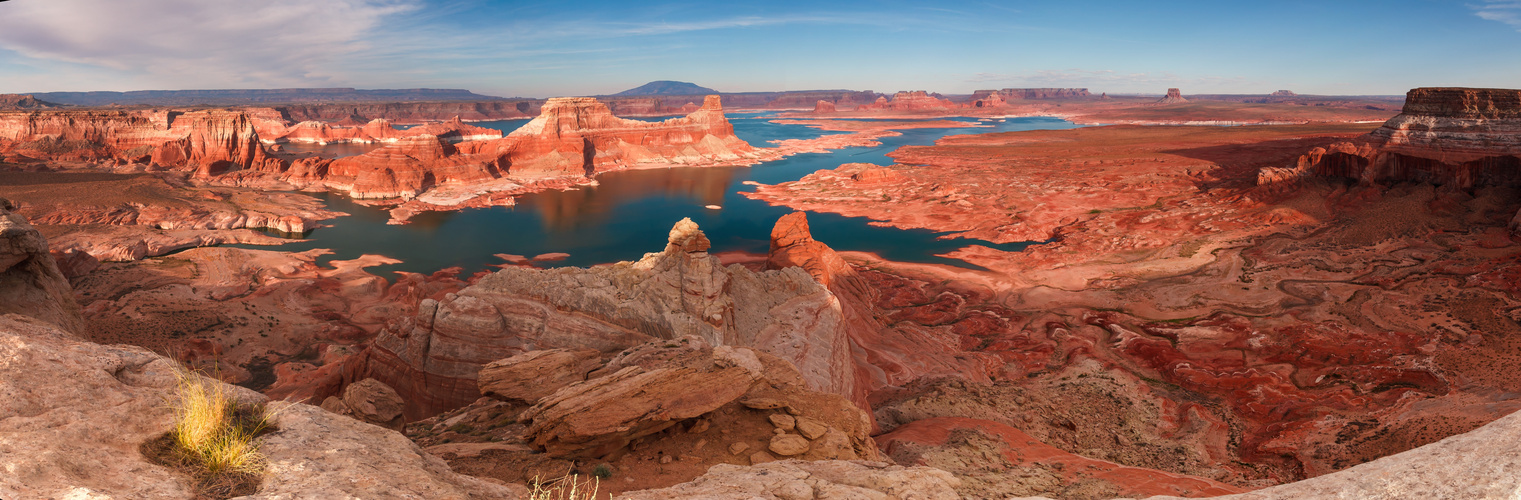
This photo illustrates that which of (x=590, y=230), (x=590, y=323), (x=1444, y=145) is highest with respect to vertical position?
(x=1444, y=145)

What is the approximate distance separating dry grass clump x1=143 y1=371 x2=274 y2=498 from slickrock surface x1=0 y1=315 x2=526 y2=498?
10 centimetres

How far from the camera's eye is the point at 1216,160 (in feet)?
255

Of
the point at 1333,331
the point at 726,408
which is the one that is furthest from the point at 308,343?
the point at 1333,331

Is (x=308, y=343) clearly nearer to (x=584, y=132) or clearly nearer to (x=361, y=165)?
(x=361, y=165)

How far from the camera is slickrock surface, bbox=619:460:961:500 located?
6699mm

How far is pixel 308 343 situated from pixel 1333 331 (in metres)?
42.6

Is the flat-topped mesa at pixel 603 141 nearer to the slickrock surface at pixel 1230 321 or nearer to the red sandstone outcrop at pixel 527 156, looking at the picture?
the red sandstone outcrop at pixel 527 156

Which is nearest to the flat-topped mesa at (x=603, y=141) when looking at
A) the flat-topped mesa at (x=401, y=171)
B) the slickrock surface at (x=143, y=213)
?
the flat-topped mesa at (x=401, y=171)

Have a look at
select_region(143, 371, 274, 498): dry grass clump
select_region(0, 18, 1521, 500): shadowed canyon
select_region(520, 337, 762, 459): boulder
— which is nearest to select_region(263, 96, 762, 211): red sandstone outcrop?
select_region(0, 18, 1521, 500): shadowed canyon

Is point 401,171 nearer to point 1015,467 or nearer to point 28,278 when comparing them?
point 28,278

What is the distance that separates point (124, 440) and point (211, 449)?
0.56 meters

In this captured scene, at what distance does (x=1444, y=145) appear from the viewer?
43.6 meters

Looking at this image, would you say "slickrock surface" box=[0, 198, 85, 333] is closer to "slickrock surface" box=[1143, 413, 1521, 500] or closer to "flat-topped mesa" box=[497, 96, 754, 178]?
"slickrock surface" box=[1143, 413, 1521, 500]

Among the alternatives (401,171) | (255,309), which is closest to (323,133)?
(401,171)
